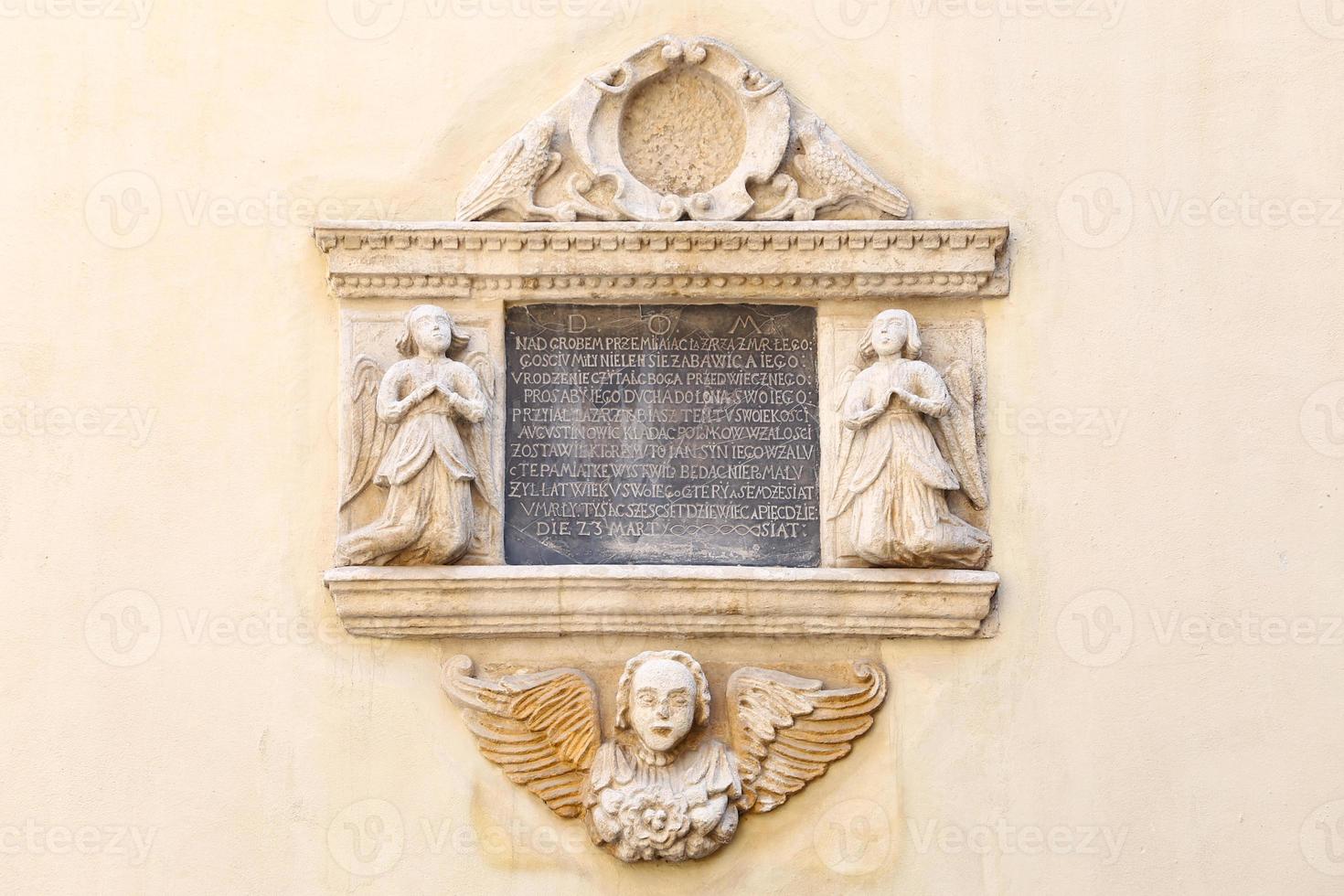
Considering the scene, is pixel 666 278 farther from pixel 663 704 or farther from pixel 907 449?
pixel 663 704

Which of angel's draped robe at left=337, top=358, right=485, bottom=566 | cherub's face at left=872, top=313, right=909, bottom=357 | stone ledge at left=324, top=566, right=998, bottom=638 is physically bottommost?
stone ledge at left=324, top=566, right=998, bottom=638

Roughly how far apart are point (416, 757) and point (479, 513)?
0.87m

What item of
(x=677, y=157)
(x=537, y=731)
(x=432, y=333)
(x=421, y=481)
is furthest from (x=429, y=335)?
(x=537, y=731)

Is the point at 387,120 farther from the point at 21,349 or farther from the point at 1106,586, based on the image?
the point at 1106,586

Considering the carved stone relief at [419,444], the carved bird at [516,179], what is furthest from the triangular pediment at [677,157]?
the carved stone relief at [419,444]

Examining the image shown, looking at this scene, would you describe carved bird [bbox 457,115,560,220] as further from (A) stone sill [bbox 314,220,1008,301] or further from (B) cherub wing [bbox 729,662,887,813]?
(B) cherub wing [bbox 729,662,887,813]

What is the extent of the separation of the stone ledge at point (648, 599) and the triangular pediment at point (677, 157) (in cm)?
131

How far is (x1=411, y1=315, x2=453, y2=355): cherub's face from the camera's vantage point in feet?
23.2

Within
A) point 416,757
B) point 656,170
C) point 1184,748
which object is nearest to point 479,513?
point 416,757

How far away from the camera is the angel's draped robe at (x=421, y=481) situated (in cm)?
693

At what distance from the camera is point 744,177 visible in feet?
24.0

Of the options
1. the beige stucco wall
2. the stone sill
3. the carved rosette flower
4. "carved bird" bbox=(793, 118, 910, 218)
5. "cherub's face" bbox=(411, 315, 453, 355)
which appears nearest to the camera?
the carved rosette flower

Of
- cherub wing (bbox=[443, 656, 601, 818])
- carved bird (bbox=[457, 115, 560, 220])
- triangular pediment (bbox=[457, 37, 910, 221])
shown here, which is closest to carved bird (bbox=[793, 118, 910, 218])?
triangular pediment (bbox=[457, 37, 910, 221])

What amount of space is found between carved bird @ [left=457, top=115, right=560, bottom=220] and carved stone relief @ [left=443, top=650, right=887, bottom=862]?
162 cm
